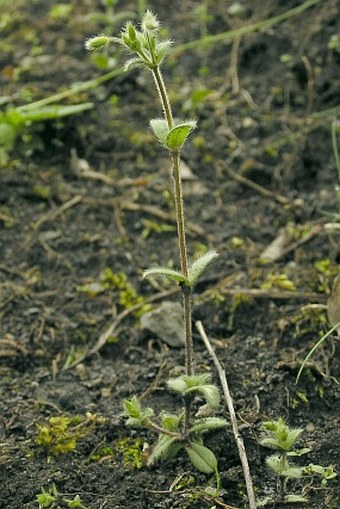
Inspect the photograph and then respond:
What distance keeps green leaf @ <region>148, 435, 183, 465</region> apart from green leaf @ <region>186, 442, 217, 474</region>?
0.04m

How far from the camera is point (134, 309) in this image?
3371 mm

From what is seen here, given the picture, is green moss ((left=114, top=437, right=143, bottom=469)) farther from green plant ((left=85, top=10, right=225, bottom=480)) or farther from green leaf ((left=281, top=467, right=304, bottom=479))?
green leaf ((left=281, top=467, right=304, bottom=479))

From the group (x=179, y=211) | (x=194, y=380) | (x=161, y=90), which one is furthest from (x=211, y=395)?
(x=161, y=90)

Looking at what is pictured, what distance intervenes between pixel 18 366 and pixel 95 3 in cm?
275

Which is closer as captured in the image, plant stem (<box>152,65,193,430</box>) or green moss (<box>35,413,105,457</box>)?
plant stem (<box>152,65,193,430</box>)

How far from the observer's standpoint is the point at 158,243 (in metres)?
3.74

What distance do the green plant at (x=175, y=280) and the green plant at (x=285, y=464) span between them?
187 millimetres

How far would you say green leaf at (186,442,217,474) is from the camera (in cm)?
256

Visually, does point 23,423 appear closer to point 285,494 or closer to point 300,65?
point 285,494

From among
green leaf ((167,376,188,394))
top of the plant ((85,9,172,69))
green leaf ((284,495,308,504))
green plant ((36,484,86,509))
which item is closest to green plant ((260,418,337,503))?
green leaf ((284,495,308,504))

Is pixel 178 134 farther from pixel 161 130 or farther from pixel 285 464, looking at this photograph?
pixel 285 464

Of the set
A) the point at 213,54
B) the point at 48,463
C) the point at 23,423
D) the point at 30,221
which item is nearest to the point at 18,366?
the point at 23,423

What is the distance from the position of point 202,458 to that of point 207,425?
0.35 feet

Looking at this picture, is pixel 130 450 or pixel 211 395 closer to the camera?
pixel 211 395
